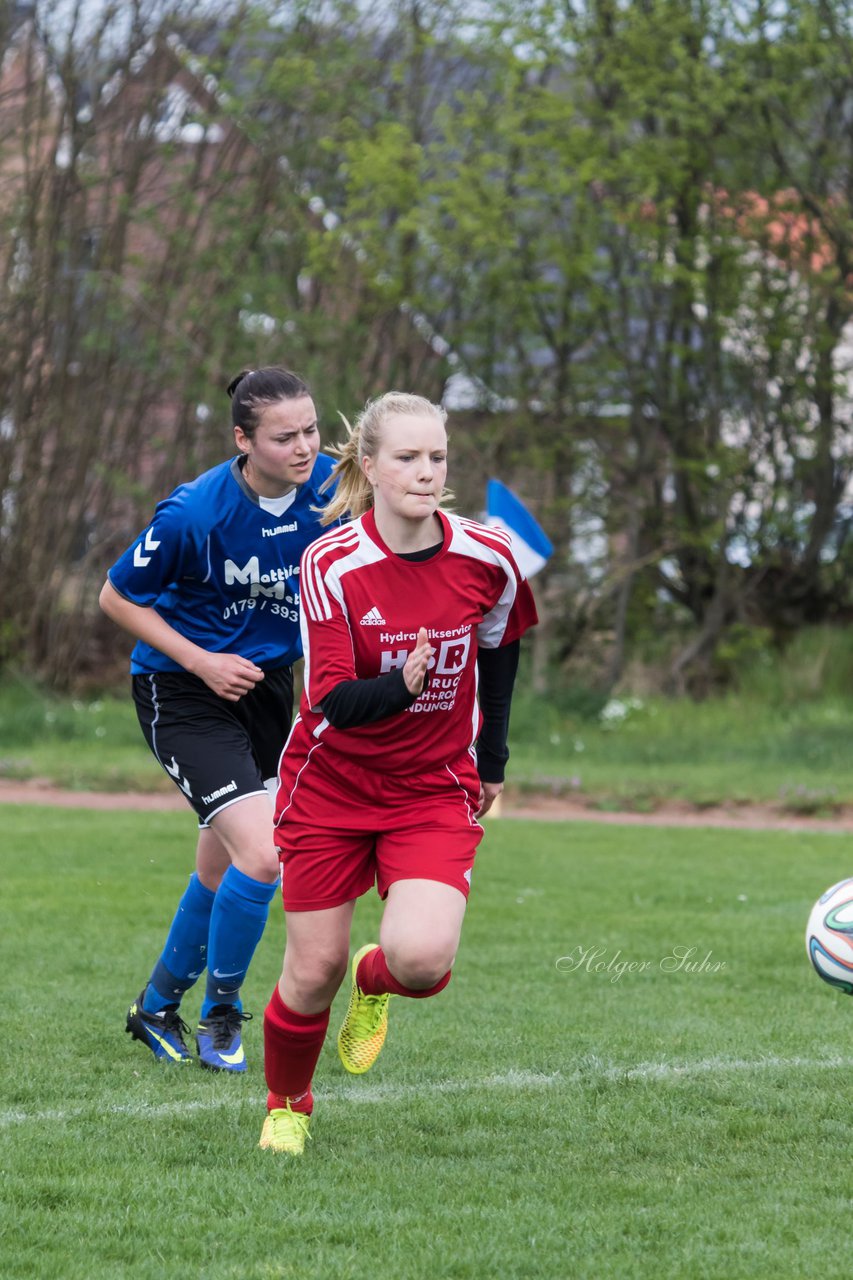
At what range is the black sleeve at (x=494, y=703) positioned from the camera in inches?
160

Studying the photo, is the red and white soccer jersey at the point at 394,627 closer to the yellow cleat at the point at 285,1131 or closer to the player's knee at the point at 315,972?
the player's knee at the point at 315,972

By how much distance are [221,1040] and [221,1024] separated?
47 mm

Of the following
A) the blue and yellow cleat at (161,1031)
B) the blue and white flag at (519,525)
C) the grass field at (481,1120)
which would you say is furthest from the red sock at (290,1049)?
the blue and white flag at (519,525)

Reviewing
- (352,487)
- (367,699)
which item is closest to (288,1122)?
(367,699)

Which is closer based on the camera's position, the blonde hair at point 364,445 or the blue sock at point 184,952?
the blonde hair at point 364,445

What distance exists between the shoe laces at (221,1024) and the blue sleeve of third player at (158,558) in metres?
1.23

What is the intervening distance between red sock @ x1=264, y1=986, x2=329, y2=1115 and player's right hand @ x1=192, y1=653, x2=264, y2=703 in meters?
1.05

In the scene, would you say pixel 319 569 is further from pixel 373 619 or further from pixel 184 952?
pixel 184 952

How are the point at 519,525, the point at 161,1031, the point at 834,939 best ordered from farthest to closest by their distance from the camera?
the point at 519,525
the point at 161,1031
the point at 834,939

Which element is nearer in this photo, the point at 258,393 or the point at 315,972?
the point at 315,972

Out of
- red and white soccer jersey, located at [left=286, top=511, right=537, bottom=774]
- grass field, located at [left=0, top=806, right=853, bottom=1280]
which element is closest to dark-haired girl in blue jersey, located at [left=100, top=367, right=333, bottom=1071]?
grass field, located at [left=0, top=806, right=853, bottom=1280]

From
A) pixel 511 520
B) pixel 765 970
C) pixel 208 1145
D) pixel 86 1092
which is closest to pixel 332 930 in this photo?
pixel 208 1145

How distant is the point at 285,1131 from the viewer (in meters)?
3.88

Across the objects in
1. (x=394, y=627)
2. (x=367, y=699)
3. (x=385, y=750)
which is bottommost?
(x=385, y=750)
